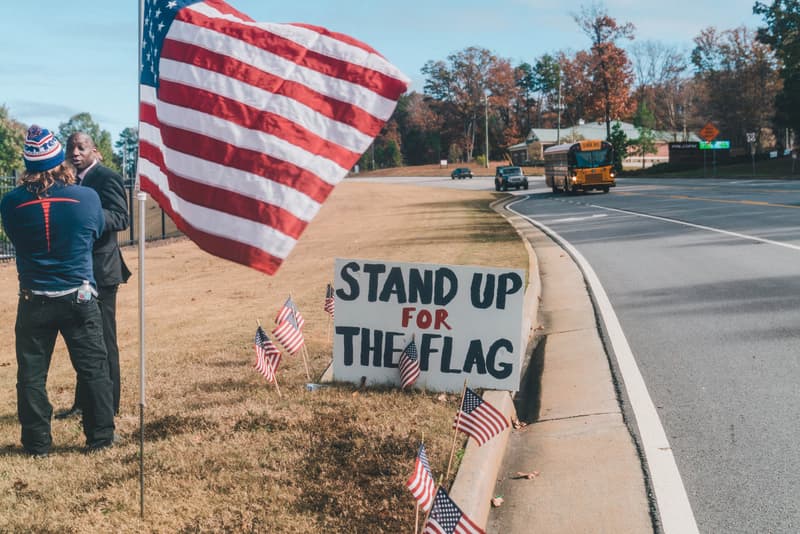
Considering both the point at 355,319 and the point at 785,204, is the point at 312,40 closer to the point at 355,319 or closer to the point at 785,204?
the point at 355,319

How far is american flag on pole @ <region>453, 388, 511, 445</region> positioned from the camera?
486cm

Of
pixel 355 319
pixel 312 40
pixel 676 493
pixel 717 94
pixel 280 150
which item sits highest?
pixel 717 94

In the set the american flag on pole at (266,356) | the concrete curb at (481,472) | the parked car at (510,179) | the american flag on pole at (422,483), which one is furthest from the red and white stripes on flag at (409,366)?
the parked car at (510,179)

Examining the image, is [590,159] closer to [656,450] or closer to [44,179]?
[656,450]

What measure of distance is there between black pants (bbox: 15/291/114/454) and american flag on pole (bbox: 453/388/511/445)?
7.38 feet

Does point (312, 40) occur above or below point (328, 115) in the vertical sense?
above

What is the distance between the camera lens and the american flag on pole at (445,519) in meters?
3.45

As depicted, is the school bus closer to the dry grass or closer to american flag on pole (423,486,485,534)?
the dry grass

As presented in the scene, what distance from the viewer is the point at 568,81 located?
411 feet

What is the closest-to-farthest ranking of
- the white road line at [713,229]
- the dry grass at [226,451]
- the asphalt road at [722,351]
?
1. the dry grass at [226,451]
2. the asphalt road at [722,351]
3. the white road line at [713,229]

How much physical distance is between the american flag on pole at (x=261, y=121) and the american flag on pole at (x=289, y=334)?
2963 mm

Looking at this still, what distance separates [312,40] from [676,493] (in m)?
3.09

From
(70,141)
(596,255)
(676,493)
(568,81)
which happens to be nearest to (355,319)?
(70,141)

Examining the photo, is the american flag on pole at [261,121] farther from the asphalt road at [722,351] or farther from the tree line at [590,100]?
the tree line at [590,100]
